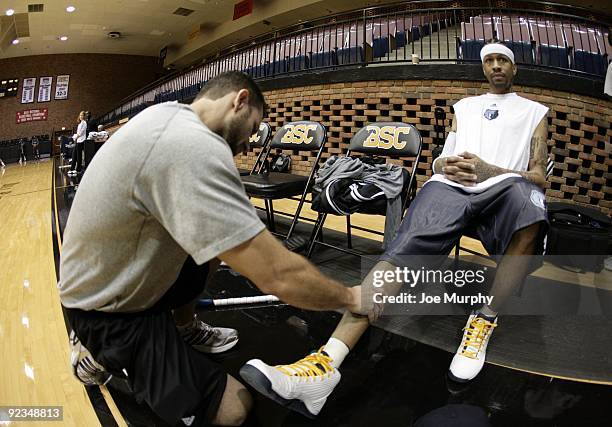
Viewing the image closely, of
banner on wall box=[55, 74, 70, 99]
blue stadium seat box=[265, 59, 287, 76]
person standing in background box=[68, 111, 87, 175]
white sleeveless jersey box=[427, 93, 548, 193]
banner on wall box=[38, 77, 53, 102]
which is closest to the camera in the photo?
white sleeveless jersey box=[427, 93, 548, 193]

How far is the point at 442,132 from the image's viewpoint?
14.8 ft

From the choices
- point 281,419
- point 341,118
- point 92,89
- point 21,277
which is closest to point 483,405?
point 281,419

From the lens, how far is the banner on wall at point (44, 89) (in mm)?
17312

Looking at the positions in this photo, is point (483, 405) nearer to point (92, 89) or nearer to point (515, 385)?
point (515, 385)

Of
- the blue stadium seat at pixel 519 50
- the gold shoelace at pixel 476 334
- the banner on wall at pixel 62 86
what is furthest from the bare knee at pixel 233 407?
the banner on wall at pixel 62 86

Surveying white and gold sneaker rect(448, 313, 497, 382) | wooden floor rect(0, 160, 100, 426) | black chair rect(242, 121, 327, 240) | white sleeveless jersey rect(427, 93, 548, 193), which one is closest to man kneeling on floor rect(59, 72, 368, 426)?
wooden floor rect(0, 160, 100, 426)

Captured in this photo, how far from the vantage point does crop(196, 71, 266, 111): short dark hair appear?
1098 millimetres

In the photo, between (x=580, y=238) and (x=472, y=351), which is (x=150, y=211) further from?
(x=580, y=238)

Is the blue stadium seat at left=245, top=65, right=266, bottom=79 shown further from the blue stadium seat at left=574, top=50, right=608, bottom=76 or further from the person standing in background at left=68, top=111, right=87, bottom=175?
the blue stadium seat at left=574, top=50, right=608, bottom=76

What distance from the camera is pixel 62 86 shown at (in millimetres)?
17828

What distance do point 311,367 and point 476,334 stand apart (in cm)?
75

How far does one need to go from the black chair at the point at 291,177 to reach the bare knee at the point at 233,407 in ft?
4.87

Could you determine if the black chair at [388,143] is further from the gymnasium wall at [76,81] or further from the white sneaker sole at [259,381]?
the gymnasium wall at [76,81]

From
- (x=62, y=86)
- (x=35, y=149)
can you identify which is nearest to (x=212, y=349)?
(x=35, y=149)
